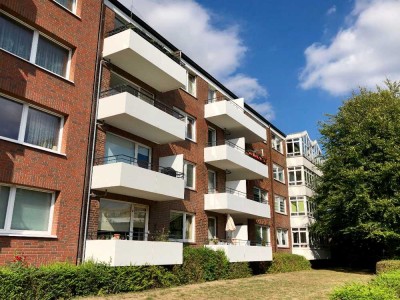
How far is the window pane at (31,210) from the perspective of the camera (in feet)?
42.2

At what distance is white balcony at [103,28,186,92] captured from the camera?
17.2m

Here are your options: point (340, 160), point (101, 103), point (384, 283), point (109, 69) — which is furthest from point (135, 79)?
point (340, 160)

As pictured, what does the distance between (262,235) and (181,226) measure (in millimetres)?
11685

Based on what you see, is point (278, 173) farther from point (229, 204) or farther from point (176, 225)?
point (176, 225)

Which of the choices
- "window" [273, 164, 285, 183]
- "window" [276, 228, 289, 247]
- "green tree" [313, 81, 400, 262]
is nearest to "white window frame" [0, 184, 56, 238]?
"green tree" [313, 81, 400, 262]

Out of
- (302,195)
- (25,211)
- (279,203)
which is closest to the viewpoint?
(25,211)

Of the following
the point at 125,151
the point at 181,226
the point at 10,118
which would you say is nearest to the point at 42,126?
the point at 10,118

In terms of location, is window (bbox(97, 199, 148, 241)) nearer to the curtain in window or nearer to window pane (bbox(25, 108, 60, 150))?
window pane (bbox(25, 108, 60, 150))

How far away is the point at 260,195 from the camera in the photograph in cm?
3219

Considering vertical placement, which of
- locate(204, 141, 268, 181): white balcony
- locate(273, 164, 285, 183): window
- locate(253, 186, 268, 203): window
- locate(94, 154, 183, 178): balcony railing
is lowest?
locate(94, 154, 183, 178): balcony railing

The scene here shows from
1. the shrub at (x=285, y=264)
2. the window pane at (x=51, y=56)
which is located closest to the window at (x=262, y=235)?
the shrub at (x=285, y=264)

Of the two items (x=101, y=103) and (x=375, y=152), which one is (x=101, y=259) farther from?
(x=375, y=152)

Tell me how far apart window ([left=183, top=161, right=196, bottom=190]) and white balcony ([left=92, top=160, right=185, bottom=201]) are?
14.2ft

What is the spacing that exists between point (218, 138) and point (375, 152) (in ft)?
40.6
